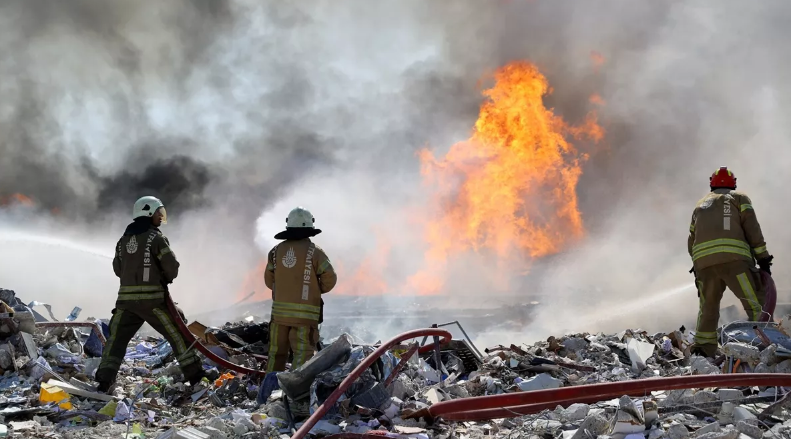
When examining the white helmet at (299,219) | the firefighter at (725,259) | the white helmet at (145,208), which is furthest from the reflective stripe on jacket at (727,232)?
the white helmet at (145,208)

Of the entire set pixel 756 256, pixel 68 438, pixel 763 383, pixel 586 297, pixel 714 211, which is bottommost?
pixel 68 438

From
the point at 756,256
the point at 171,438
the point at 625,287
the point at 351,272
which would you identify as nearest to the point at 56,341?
the point at 171,438

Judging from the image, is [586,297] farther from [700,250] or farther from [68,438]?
[68,438]

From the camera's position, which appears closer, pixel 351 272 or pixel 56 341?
pixel 56 341

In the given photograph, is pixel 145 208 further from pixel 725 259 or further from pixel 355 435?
pixel 725 259

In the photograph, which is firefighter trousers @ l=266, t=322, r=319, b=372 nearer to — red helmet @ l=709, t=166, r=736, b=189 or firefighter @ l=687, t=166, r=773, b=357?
firefighter @ l=687, t=166, r=773, b=357

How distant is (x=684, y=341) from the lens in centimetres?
743

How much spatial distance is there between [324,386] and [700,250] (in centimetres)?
440

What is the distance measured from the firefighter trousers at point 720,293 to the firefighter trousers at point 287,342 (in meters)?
4.06

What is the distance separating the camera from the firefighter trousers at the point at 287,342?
21.8ft

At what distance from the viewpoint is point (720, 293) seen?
668 centimetres

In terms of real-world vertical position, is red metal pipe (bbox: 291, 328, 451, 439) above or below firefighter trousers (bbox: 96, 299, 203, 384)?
below

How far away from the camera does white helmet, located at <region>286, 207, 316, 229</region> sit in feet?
22.4

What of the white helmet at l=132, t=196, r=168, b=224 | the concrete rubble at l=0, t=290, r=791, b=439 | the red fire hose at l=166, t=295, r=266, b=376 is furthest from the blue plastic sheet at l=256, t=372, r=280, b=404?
the white helmet at l=132, t=196, r=168, b=224
